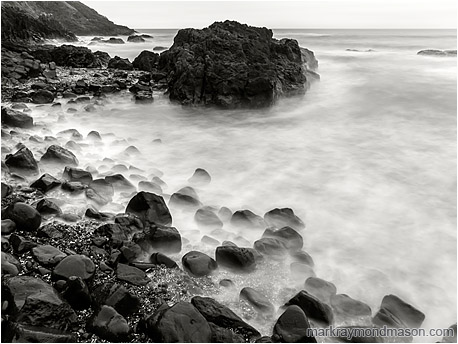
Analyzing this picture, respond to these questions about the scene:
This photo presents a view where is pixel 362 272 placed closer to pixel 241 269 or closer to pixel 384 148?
pixel 241 269

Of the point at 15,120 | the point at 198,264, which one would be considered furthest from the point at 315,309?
the point at 15,120

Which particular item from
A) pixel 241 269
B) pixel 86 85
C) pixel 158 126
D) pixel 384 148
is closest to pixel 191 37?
pixel 86 85

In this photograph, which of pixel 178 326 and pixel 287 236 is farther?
pixel 287 236

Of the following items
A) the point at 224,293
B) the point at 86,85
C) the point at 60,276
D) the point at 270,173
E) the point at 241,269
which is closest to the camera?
the point at 60,276

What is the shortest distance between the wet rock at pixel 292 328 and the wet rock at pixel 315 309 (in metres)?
0.20

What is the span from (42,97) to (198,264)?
8.91 metres

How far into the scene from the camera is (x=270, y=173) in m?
6.30

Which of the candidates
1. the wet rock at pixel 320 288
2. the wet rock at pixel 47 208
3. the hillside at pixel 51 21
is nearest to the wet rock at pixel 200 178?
the wet rock at pixel 47 208

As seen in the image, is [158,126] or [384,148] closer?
[384,148]

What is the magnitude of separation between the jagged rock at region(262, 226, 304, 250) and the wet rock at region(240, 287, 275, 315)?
3.06ft

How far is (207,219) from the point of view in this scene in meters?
4.42

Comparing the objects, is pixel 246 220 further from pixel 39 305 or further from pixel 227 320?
pixel 39 305

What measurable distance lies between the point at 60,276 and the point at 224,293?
1.42 m

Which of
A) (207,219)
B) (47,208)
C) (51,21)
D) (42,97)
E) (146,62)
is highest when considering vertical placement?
(51,21)
